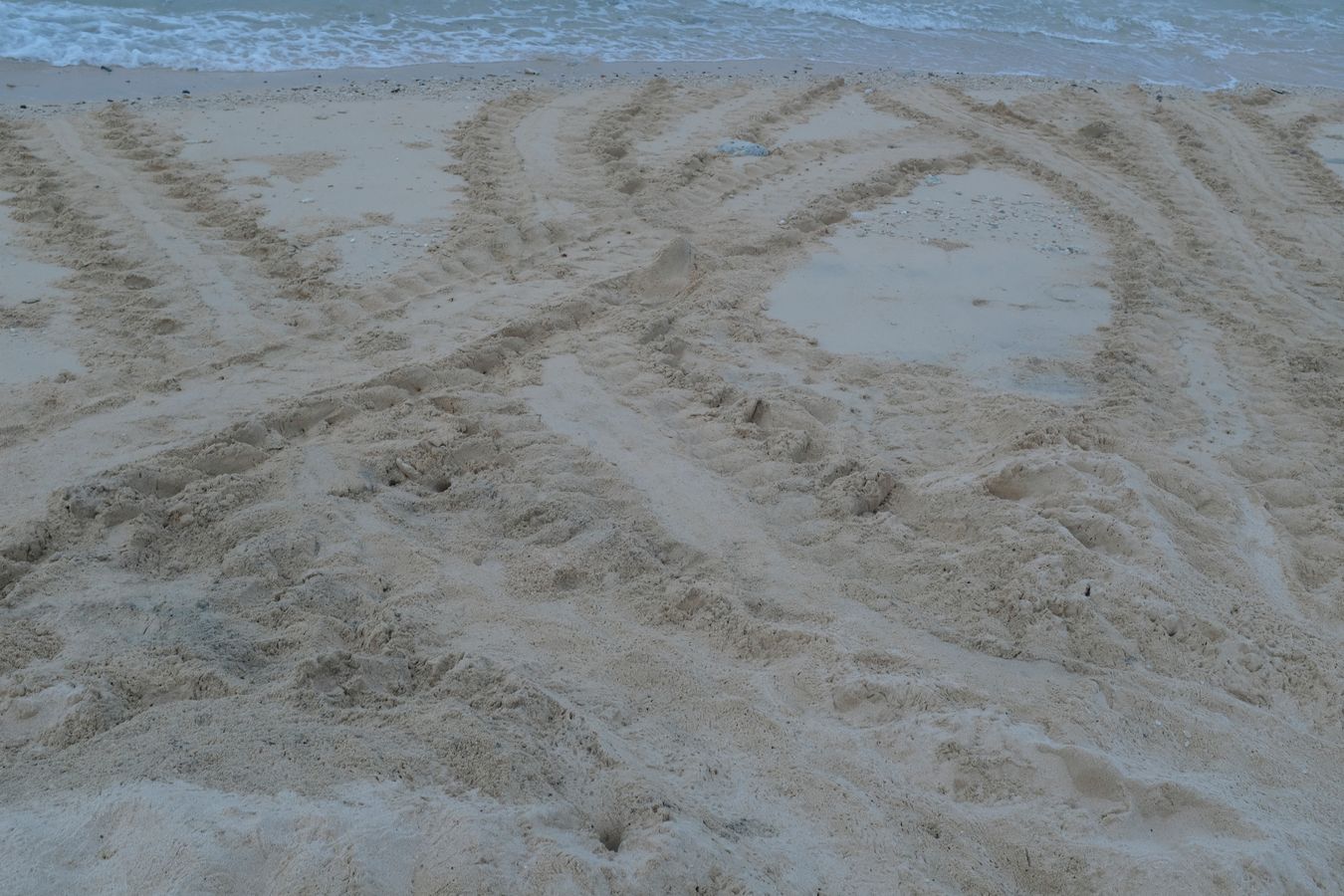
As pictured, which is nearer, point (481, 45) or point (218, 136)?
point (218, 136)

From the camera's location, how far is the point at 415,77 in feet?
29.5

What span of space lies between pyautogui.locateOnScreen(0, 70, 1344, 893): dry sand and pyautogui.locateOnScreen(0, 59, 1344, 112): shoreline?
3.64 feet

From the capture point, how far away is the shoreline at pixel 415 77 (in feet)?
26.0

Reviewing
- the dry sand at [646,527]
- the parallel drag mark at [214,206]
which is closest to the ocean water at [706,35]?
the parallel drag mark at [214,206]

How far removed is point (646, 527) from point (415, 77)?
22.7 ft

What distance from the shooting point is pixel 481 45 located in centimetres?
1023

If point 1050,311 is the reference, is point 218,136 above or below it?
above

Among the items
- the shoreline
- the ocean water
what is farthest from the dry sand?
the ocean water

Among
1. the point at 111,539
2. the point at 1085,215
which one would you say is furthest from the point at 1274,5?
the point at 111,539

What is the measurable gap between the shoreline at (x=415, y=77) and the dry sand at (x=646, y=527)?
111 cm

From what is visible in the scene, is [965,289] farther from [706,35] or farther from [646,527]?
[706,35]

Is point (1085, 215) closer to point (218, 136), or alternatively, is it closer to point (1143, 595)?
point (1143, 595)

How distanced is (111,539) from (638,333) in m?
2.48

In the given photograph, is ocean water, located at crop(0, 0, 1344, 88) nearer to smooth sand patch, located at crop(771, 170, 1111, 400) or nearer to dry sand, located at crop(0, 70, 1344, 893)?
dry sand, located at crop(0, 70, 1344, 893)
